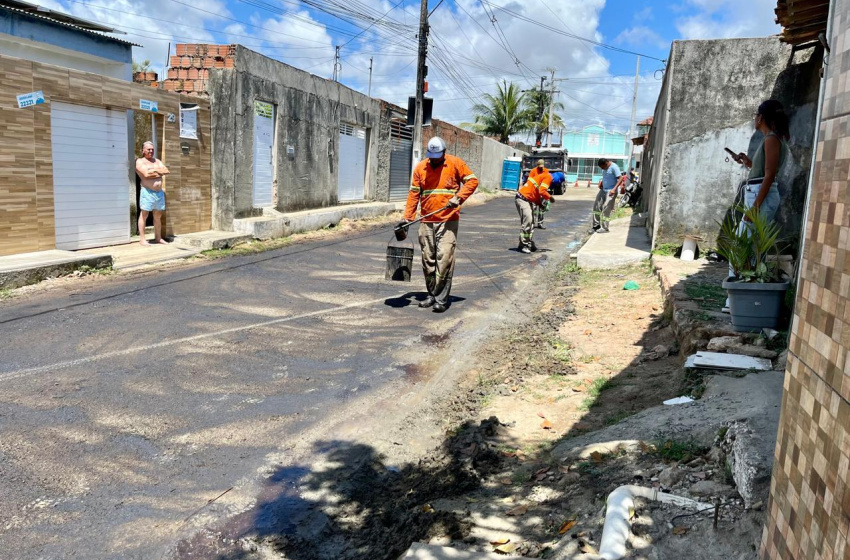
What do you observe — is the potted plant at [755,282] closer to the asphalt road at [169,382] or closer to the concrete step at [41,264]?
the asphalt road at [169,382]

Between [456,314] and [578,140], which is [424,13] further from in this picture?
[578,140]

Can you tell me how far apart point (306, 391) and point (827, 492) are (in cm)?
409

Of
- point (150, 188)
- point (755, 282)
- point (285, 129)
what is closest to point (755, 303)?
point (755, 282)

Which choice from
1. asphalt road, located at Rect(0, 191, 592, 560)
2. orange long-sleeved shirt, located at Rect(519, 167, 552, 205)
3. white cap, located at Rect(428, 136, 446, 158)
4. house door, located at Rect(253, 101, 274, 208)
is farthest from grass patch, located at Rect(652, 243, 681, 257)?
house door, located at Rect(253, 101, 274, 208)

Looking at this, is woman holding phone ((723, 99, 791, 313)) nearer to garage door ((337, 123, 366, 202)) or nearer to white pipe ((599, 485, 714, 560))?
white pipe ((599, 485, 714, 560))

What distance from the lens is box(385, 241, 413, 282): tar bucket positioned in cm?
753

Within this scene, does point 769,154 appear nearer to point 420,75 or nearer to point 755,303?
point 755,303

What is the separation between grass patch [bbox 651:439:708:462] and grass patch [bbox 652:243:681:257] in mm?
6454

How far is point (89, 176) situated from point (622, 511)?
9.84m

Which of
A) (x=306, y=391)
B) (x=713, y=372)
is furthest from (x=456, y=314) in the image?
(x=713, y=372)

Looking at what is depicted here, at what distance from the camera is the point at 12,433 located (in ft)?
12.3

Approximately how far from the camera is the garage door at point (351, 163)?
60.2 feet

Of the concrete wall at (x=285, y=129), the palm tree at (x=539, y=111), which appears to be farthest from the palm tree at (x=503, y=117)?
the concrete wall at (x=285, y=129)

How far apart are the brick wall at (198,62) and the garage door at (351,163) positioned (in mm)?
5584
